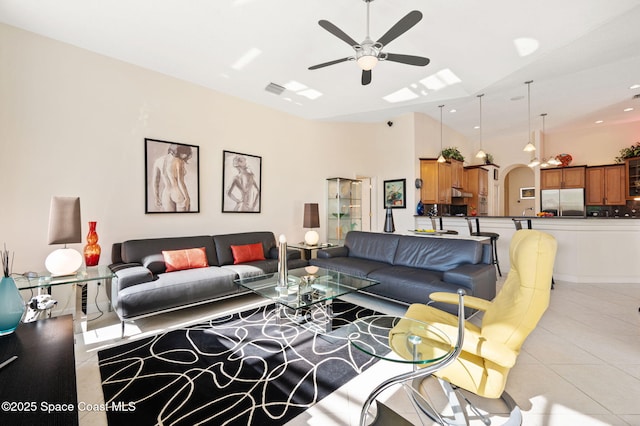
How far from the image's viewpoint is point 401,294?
3436 mm

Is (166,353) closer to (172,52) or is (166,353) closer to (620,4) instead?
(172,52)

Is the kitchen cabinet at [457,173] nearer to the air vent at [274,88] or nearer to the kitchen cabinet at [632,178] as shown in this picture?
the kitchen cabinet at [632,178]

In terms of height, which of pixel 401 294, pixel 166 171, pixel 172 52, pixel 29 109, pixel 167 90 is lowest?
pixel 401 294

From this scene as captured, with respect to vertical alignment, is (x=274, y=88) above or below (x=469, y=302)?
above

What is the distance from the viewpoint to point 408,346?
165 cm

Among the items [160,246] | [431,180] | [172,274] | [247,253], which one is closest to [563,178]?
[431,180]

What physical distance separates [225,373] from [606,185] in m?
9.61

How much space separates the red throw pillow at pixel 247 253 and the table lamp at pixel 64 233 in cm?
185

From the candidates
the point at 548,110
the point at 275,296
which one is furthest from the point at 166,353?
the point at 548,110

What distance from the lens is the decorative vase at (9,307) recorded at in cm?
140

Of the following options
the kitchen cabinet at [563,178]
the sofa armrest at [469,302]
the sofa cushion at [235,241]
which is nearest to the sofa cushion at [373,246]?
the sofa cushion at [235,241]

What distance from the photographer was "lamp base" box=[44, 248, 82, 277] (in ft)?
9.02

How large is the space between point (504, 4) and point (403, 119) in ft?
11.5

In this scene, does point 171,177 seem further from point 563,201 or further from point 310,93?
point 563,201
